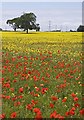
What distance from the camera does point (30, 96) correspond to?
27.4ft

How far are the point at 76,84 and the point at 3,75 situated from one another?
243 centimetres

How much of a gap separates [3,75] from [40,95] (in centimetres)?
304

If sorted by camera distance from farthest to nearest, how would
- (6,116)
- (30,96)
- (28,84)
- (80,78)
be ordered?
(80,78)
(28,84)
(30,96)
(6,116)

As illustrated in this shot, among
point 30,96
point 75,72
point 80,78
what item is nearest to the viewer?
point 30,96

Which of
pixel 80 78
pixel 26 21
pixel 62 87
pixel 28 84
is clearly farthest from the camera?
pixel 26 21

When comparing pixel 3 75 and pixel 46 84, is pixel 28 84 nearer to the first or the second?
pixel 46 84

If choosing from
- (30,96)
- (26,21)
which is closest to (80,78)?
(30,96)

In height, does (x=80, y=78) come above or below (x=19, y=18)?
below

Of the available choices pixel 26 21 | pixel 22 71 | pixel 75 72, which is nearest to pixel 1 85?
pixel 22 71

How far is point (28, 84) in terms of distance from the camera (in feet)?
32.2

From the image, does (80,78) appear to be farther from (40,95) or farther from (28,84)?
(40,95)

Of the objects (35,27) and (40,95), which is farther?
(35,27)

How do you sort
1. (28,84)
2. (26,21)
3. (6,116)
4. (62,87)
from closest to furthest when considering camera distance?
1. (6,116)
2. (62,87)
3. (28,84)
4. (26,21)

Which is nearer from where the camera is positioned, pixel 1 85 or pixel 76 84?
pixel 1 85
